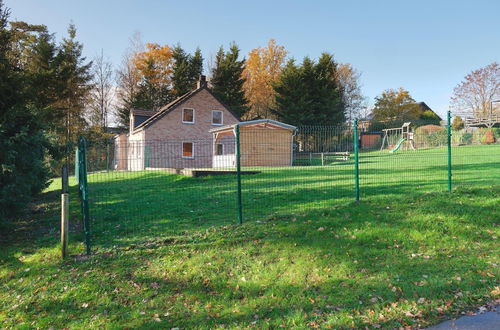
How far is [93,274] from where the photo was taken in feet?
15.3

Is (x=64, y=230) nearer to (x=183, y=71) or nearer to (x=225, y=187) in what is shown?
(x=225, y=187)

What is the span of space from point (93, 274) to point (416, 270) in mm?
4540

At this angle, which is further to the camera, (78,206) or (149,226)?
(78,206)

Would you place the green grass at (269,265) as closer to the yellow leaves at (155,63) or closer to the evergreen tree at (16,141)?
the evergreen tree at (16,141)

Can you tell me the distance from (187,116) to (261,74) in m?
21.0

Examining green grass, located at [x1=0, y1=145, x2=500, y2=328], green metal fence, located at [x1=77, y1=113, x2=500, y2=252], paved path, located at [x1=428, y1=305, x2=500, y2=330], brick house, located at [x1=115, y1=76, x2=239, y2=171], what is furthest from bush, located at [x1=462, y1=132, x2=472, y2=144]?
paved path, located at [x1=428, y1=305, x2=500, y2=330]

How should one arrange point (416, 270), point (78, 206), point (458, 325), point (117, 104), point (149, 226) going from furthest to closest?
point (117, 104) → point (78, 206) → point (149, 226) → point (416, 270) → point (458, 325)

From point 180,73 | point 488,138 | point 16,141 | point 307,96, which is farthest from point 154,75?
point 16,141

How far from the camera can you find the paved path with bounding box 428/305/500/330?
3.14 meters

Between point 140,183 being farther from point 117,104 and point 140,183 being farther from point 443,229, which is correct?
point 117,104

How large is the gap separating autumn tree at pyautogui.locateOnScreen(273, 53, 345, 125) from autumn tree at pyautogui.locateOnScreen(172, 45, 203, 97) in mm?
10383

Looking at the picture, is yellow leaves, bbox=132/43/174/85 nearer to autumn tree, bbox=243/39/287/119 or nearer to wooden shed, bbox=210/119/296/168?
autumn tree, bbox=243/39/287/119

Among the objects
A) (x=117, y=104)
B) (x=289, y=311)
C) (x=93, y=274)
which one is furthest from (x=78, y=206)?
(x=117, y=104)

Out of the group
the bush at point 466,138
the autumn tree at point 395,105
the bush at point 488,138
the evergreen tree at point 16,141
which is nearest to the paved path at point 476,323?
the evergreen tree at point 16,141
